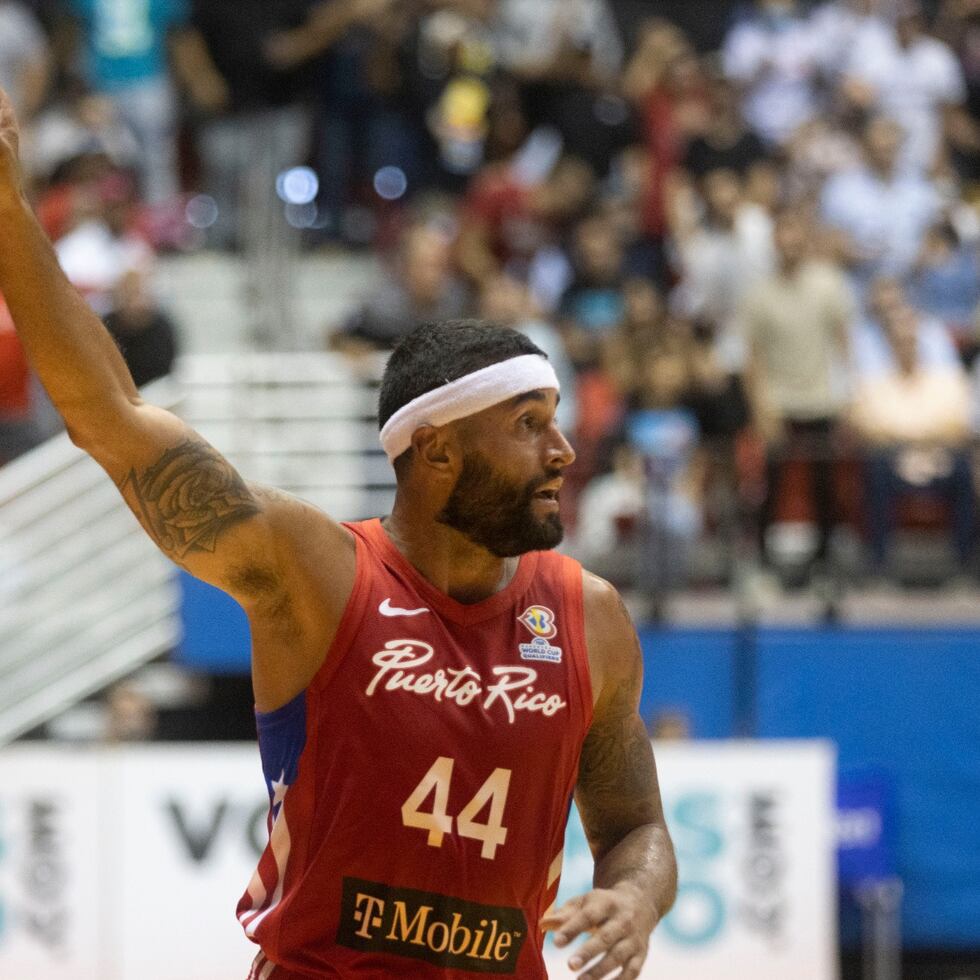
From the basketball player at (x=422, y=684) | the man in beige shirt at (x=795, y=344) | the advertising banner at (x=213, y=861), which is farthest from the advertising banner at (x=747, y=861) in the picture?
the basketball player at (x=422, y=684)

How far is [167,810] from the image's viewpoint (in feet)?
31.3

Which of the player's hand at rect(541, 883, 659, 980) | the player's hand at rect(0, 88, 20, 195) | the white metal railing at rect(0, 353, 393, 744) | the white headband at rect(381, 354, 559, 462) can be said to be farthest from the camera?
the white metal railing at rect(0, 353, 393, 744)

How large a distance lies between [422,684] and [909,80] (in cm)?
1186

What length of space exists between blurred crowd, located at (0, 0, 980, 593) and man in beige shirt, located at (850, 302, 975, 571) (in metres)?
0.02

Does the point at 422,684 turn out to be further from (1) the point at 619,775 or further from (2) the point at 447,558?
(1) the point at 619,775

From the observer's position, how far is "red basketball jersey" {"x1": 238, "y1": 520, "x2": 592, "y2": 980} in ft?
12.0

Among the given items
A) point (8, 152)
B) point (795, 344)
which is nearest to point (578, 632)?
point (8, 152)

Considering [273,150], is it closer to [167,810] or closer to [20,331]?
[167,810]

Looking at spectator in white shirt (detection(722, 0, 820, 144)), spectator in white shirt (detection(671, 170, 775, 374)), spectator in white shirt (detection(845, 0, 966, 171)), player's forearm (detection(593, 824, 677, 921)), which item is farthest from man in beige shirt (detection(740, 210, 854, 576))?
player's forearm (detection(593, 824, 677, 921))

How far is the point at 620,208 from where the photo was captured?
13016mm

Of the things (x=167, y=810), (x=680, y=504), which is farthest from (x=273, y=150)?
(x=167, y=810)

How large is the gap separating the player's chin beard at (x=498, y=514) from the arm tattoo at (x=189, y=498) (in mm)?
473

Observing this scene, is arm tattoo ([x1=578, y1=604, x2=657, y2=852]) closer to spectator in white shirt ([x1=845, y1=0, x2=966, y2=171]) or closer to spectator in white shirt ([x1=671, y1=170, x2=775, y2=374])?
spectator in white shirt ([x1=671, y1=170, x2=775, y2=374])

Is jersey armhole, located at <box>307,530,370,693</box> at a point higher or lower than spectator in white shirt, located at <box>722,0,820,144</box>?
lower
